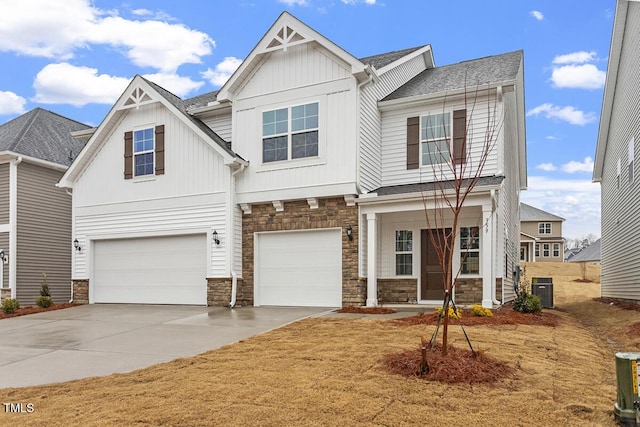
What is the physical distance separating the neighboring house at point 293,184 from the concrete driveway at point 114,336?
126 centimetres

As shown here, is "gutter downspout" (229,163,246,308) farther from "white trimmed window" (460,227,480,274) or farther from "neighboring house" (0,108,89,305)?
"neighboring house" (0,108,89,305)

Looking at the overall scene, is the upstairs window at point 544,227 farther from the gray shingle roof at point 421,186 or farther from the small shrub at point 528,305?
the small shrub at point 528,305

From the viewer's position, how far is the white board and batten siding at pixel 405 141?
13.8 metres

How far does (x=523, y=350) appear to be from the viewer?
741cm

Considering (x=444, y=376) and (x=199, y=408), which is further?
(x=444, y=376)

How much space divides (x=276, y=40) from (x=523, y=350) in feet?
34.8

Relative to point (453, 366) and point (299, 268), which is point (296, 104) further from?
point (453, 366)

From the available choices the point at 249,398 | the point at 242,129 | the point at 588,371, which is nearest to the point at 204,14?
the point at 242,129

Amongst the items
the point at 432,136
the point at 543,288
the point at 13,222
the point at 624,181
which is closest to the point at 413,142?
the point at 432,136

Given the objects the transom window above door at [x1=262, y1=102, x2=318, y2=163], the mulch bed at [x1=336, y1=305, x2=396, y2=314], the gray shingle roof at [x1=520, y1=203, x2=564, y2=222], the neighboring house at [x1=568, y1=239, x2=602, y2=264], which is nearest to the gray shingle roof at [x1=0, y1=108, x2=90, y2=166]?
the transom window above door at [x1=262, y1=102, x2=318, y2=163]

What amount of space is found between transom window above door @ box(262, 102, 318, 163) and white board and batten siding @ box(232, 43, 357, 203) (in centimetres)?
15

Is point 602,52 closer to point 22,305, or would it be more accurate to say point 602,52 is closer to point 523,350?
point 523,350

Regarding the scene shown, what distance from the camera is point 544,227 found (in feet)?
167

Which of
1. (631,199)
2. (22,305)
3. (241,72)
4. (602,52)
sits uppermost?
(602,52)
